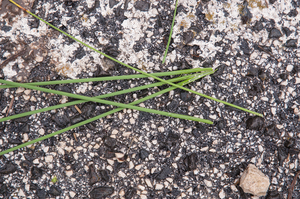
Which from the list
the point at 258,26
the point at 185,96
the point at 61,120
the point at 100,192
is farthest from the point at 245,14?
the point at 100,192

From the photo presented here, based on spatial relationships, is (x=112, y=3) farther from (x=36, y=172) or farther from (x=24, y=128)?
(x=36, y=172)

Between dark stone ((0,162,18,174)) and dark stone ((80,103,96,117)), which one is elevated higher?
dark stone ((80,103,96,117))

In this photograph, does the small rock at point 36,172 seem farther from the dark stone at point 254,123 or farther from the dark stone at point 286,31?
the dark stone at point 286,31

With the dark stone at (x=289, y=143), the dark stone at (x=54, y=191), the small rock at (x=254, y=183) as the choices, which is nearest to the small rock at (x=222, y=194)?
the small rock at (x=254, y=183)

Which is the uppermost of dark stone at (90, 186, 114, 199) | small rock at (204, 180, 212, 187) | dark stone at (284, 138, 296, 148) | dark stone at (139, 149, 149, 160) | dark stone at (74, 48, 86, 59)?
dark stone at (74, 48, 86, 59)

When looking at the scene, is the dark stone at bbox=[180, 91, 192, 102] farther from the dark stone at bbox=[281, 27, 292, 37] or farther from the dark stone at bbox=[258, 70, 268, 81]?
the dark stone at bbox=[281, 27, 292, 37]

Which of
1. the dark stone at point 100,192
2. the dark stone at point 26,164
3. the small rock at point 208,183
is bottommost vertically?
the small rock at point 208,183

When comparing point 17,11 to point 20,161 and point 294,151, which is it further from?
point 294,151

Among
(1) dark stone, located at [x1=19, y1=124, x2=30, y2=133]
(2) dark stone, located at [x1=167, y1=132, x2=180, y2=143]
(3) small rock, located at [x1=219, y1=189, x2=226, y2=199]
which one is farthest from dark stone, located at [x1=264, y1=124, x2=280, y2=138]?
(1) dark stone, located at [x1=19, y1=124, x2=30, y2=133]
